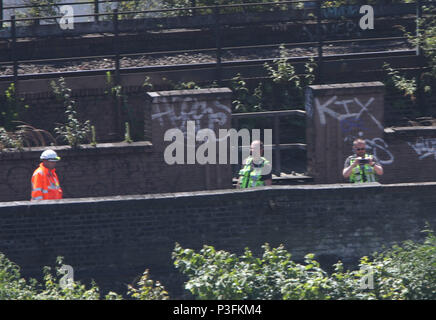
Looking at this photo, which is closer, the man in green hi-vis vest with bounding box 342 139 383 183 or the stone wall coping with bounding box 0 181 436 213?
the stone wall coping with bounding box 0 181 436 213

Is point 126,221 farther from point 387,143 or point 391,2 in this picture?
point 391,2

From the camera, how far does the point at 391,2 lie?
15562mm

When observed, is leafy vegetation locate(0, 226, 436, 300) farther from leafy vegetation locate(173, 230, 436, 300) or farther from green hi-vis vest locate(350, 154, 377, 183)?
green hi-vis vest locate(350, 154, 377, 183)

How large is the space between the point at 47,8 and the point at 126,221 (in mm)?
8661

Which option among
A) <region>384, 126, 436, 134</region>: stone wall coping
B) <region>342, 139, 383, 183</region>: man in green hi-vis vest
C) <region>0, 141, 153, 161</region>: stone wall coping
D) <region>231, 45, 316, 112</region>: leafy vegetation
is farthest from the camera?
<region>231, 45, 316, 112</region>: leafy vegetation

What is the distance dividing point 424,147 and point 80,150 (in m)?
5.23

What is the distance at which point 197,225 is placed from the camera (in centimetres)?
866

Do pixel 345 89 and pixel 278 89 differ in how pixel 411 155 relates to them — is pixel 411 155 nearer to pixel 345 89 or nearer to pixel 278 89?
pixel 345 89

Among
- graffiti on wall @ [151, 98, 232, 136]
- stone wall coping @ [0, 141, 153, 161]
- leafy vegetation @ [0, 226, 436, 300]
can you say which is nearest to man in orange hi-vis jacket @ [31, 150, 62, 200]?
stone wall coping @ [0, 141, 153, 161]

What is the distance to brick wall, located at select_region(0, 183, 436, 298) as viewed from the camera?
8477mm

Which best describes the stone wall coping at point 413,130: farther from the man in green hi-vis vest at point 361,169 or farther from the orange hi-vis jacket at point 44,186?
the orange hi-vis jacket at point 44,186

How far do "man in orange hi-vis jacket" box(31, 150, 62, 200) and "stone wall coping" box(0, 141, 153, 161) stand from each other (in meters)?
1.61

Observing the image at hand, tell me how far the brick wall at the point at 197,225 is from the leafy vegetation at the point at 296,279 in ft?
4.27
